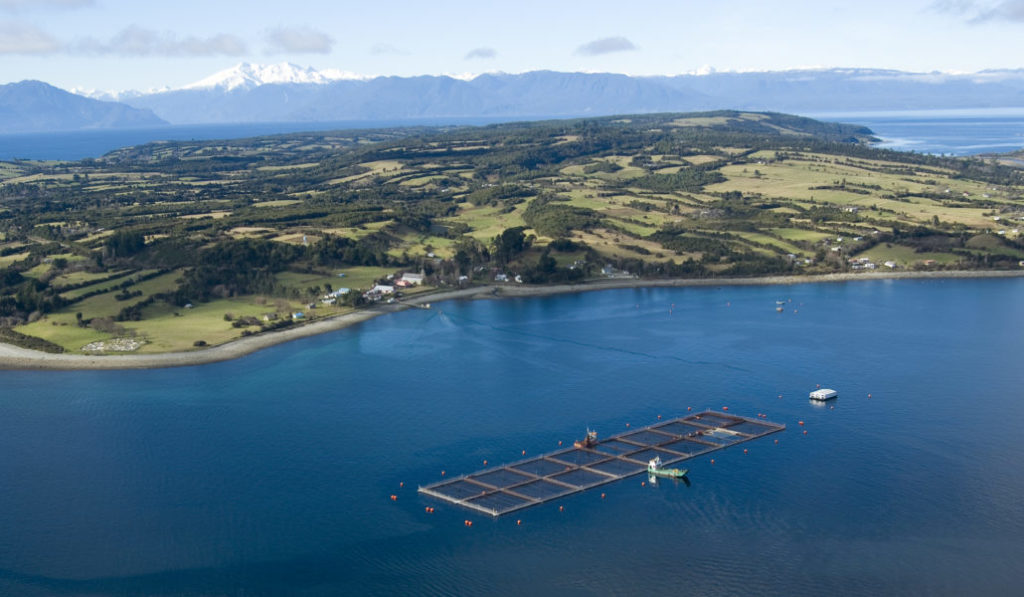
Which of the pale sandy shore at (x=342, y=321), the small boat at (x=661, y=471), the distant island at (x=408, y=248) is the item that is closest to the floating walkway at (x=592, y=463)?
the small boat at (x=661, y=471)

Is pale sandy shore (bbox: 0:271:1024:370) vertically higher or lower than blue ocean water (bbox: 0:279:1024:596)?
higher

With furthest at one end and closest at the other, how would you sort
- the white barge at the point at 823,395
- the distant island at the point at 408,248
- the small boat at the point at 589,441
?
the distant island at the point at 408,248 → the white barge at the point at 823,395 → the small boat at the point at 589,441

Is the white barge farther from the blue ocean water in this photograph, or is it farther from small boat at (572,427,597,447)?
small boat at (572,427,597,447)

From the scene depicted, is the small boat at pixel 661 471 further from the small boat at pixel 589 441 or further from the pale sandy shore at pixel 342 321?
the pale sandy shore at pixel 342 321

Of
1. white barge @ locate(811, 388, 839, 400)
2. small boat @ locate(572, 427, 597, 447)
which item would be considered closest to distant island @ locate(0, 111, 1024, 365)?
small boat @ locate(572, 427, 597, 447)

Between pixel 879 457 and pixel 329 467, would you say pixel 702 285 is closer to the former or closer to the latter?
pixel 879 457

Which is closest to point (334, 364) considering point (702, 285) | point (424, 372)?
point (424, 372)
